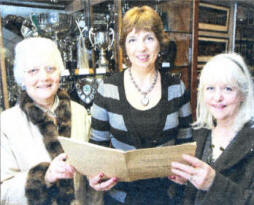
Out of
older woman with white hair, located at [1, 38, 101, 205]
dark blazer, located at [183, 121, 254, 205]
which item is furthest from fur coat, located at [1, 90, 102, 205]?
dark blazer, located at [183, 121, 254, 205]

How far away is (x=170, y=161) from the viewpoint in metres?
0.51

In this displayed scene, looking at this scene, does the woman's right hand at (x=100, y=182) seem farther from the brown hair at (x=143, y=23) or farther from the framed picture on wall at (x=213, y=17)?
the framed picture on wall at (x=213, y=17)

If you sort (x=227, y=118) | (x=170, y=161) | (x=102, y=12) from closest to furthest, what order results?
(x=170, y=161), (x=227, y=118), (x=102, y=12)

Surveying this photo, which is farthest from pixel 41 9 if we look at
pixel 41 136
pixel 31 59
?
pixel 41 136

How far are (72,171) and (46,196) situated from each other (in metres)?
0.11

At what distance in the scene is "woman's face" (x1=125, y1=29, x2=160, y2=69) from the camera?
679mm

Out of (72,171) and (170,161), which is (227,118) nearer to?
(170,161)

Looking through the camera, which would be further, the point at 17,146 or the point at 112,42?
the point at 112,42

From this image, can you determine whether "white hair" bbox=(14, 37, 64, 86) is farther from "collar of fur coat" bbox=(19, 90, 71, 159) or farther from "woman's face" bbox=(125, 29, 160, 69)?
"woman's face" bbox=(125, 29, 160, 69)

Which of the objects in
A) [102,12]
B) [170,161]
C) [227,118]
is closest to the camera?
[170,161]

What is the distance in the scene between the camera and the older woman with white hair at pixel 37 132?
522mm

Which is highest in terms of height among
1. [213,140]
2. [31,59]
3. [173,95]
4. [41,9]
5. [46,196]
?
[41,9]

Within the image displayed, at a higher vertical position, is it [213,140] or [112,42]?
[112,42]

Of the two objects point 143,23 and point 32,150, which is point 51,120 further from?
point 143,23
